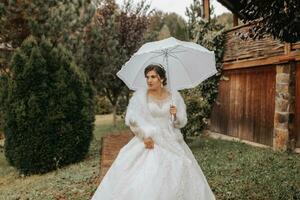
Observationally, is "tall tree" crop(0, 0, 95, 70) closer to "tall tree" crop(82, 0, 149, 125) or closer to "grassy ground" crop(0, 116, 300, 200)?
"tall tree" crop(82, 0, 149, 125)

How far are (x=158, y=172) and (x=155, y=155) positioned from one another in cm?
22

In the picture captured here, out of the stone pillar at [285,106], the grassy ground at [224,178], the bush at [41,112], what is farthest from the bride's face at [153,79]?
the stone pillar at [285,106]

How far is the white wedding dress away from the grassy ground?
233 centimetres

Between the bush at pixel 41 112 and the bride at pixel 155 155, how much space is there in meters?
5.69

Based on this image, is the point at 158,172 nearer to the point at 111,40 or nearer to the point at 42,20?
the point at 42,20

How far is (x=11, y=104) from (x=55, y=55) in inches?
63.1

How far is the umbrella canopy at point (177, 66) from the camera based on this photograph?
5977 mm

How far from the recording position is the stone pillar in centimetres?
1198

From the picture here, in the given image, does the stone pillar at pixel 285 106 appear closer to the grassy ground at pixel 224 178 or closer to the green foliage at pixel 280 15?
the grassy ground at pixel 224 178

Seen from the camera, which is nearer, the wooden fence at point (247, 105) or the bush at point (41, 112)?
the bush at point (41, 112)

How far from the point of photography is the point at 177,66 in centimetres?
617

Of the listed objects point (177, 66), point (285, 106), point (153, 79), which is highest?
point (177, 66)

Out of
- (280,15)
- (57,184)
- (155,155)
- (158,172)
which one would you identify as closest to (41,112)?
(57,184)

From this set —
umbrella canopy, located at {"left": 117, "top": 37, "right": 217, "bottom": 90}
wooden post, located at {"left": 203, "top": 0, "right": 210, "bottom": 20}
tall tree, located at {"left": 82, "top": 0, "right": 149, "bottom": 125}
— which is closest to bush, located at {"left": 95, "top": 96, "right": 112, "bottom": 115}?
tall tree, located at {"left": 82, "top": 0, "right": 149, "bottom": 125}
